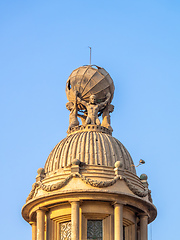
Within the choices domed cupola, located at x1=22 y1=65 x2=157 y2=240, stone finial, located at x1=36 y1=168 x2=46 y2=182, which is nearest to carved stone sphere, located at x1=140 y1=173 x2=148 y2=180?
domed cupola, located at x1=22 y1=65 x2=157 y2=240

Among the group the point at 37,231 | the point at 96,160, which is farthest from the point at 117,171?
the point at 37,231

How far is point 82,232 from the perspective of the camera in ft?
269

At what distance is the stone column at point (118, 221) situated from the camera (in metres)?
81.3

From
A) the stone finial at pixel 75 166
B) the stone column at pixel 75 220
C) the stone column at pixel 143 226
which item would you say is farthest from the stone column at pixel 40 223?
the stone column at pixel 143 226

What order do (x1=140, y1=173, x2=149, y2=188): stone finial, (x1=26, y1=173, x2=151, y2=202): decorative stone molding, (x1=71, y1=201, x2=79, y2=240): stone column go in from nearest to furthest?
(x1=71, y1=201, x2=79, y2=240): stone column < (x1=26, y1=173, x2=151, y2=202): decorative stone molding < (x1=140, y1=173, x2=149, y2=188): stone finial

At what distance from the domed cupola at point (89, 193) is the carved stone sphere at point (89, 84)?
2037 mm

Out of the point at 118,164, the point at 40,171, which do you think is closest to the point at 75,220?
the point at 118,164

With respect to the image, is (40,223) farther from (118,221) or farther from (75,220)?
(118,221)

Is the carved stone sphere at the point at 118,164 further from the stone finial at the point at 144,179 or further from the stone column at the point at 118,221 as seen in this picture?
the stone finial at the point at 144,179

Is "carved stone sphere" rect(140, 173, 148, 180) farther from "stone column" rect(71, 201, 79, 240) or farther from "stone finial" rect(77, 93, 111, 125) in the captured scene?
"stone column" rect(71, 201, 79, 240)

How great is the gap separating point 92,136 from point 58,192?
615 centimetres

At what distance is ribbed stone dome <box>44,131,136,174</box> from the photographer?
278ft

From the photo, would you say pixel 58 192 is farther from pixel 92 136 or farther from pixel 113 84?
pixel 113 84

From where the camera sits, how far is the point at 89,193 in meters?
82.0
